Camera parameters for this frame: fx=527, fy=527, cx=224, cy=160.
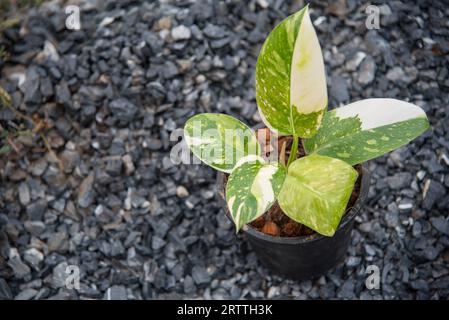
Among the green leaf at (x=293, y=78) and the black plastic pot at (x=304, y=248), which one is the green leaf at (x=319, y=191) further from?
the black plastic pot at (x=304, y=248)

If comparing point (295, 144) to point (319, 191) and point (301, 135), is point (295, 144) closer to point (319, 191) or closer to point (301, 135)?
point (301, 135)

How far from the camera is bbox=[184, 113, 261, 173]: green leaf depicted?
42.6 inches

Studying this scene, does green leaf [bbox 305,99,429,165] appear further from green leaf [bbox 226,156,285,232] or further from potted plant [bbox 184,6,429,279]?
green leaf [bbox 226,156,285,232]

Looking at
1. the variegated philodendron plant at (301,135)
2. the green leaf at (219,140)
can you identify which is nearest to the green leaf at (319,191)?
the variegated philodendron plant at (301,135)

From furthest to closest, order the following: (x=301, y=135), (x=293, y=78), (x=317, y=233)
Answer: (x=317, y=233)
(x=301, y=135)
(x=293, y=78)

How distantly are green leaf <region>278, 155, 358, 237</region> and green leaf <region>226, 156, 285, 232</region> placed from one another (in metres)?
0.04

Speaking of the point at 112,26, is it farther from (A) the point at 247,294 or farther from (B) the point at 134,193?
(A) the point at 247,294

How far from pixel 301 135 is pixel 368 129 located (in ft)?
0.47

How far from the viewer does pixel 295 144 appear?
1.11m

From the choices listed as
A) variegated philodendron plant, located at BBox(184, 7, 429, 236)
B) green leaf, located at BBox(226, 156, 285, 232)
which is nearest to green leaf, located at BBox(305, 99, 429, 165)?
variegated philodendron plant, located at BBox(184, 7, 429, 236)

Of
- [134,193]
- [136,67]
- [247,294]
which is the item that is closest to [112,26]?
[136,67]

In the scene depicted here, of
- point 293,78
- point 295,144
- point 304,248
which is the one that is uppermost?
point 293,78

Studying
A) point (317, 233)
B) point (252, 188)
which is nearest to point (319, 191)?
point (252, 188)

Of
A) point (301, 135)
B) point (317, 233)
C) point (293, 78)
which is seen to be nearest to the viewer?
point (293, 78)
